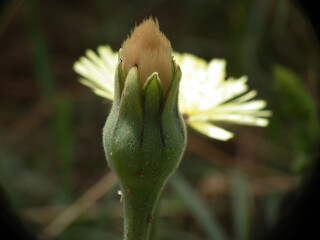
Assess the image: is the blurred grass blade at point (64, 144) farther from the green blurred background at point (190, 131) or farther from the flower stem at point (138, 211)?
the flower stem at point (138, 211)

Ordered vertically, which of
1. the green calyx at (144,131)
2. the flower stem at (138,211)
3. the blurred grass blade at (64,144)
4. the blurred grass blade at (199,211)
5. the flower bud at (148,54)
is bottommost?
the flower stem at (138,211)

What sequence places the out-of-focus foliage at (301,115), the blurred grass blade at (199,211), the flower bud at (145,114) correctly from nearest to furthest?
the flower bud at (145,114) → the out-of-focus foliage at (301,115) → the blurred grass blade at (199,211)

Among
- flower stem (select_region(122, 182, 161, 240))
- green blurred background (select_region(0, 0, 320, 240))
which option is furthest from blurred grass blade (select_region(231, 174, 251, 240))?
flower stem (select_region(122, 182, 161, 240))

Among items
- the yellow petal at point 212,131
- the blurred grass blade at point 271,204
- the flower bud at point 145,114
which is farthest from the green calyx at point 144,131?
the blurred grass blade at point 271,204

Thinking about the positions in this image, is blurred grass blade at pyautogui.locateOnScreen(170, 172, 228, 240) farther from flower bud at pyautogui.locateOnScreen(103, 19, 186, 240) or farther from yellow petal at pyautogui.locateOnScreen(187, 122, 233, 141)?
flower bud at pyautogui.locateOnScreen(103, 19, 186, 240)

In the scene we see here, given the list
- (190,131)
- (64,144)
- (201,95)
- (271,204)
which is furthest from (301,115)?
(64,144)

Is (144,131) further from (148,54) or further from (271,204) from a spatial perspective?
(271,204)

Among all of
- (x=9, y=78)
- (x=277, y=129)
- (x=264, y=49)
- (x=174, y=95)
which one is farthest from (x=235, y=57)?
(x=174, y=95)

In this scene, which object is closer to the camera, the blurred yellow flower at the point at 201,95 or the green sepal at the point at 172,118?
the green sepal at the point at 172,118
